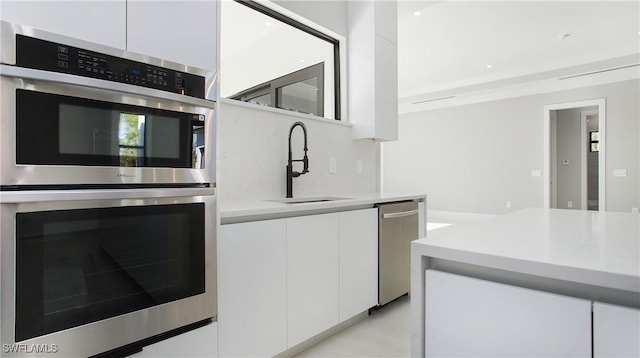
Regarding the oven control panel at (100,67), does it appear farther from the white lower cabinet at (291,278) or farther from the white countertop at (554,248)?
the white countertop at (554,248)

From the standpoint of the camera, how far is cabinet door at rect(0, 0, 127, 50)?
2.81 ft

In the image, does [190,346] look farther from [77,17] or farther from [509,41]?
[509,41]

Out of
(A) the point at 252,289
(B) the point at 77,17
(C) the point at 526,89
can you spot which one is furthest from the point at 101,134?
(C) the point at 526,89

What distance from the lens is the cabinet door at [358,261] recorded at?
2.06 m

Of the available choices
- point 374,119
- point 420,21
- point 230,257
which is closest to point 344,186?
point 374,119

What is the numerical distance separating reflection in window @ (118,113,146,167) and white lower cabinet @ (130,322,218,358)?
0.63m

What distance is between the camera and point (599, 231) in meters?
1.00

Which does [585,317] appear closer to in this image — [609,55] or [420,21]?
[420,21]

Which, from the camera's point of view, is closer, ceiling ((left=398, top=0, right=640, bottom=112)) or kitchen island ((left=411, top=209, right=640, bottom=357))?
kitchen island ((left=411, top=209, right=640, bottom=357))

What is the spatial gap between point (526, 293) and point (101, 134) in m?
1.21

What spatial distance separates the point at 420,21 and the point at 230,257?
410cm

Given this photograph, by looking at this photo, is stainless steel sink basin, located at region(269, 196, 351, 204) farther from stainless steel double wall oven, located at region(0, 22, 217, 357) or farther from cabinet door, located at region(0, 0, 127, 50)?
cabinet door, located at region(0, 0, 127, 50)

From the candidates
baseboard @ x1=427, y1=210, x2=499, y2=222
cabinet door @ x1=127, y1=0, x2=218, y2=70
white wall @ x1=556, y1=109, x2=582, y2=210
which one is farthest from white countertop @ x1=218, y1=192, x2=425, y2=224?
white wall @ x1=556, y1=109, x2=582, y2=210

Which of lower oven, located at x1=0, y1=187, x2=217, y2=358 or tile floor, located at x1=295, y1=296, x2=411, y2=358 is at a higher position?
lower oven, located at x1=0, y1=187, x2=217, y2=358
